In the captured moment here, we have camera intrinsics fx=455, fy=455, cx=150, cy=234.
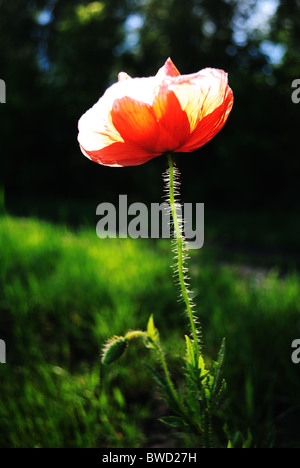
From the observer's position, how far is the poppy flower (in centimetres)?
75

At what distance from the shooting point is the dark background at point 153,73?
22.6ft

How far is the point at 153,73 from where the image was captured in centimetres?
798

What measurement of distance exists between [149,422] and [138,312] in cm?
68

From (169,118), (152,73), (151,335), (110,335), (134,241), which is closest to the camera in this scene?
(169,118)

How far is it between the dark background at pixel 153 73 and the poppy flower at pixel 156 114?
5.21 meters

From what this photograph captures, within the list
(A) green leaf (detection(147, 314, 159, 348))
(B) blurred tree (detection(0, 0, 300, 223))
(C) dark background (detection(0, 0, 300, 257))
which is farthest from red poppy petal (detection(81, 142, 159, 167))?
(B) blurred tree (detection(0, 0, 300, 223))

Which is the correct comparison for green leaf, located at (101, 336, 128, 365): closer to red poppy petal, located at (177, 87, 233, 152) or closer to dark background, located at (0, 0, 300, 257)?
red poppy petal, located at (177, 87, 233, 152)

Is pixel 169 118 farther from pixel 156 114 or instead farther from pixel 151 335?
pixel 151 335

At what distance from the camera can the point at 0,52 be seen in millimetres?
12305

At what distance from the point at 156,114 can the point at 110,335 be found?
4.13 ft

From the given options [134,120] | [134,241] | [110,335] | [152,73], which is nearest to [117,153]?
[134,120]

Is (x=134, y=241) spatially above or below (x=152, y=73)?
below

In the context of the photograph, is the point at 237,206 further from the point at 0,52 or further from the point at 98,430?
the point at 0,52
